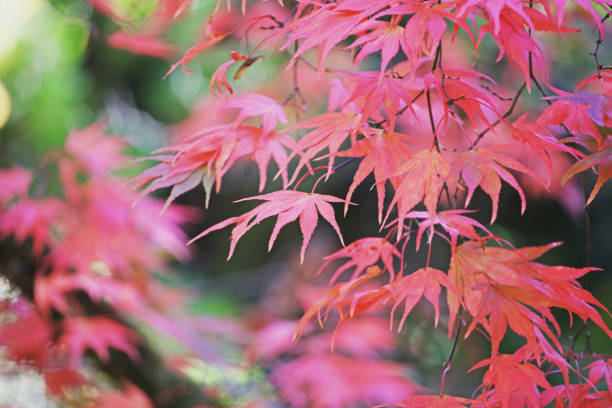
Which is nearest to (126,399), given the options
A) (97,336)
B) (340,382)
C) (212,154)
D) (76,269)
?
(97,336)

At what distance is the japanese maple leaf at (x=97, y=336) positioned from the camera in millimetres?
1343

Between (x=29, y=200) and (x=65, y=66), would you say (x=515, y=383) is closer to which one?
(x=29, y=200)

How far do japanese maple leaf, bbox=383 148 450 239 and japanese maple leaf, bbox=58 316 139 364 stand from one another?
3.35 ft

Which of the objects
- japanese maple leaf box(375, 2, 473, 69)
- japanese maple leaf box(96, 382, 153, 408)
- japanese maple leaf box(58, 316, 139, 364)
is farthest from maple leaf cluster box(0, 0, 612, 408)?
japanese maple leaf box(96, 382, 153, 408)

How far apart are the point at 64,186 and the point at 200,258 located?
1.88 m

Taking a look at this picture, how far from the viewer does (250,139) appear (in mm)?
723

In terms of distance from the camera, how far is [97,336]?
4.44 feet

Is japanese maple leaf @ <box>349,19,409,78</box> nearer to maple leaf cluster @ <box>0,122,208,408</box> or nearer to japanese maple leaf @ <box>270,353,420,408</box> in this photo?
maple leaf cluster @ <box>0,122,208,408</box>

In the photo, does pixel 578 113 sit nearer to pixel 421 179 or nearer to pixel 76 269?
pixel 421 179

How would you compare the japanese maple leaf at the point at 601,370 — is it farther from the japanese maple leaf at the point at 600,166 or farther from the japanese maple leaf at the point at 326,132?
the japanese maple leaf at the point at 326,132

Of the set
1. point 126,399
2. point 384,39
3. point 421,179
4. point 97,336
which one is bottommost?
point 126,399

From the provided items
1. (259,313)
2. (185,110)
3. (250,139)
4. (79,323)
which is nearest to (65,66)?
(185,110)

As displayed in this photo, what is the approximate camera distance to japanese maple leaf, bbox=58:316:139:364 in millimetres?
1343

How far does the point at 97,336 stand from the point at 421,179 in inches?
41.9
